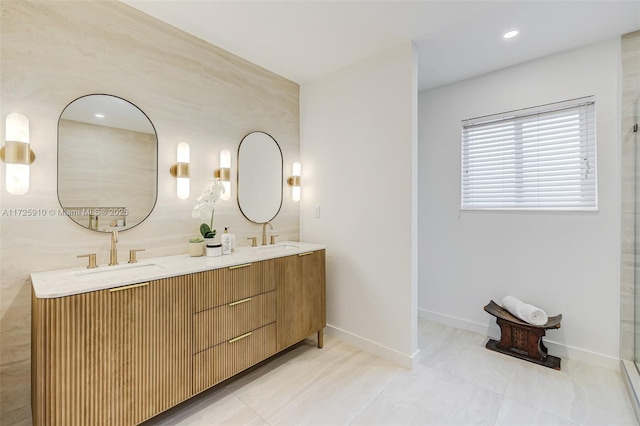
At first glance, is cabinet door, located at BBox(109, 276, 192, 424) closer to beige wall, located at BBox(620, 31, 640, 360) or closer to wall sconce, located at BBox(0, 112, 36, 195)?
wall sconce, located at BBox(0, 112, 36, 195)

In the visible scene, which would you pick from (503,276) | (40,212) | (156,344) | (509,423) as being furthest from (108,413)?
(503,276)

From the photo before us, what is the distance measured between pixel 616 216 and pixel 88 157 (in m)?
3.78

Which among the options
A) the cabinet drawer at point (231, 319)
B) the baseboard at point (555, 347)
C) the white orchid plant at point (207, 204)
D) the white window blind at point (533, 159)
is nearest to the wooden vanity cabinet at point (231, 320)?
the cabinet drawer at point (231, 319)

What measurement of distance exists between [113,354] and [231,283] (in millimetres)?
690

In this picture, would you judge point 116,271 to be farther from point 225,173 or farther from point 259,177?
point 259,177

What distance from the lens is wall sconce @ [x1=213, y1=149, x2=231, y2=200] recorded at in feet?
7.86

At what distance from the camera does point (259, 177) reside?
2.74m

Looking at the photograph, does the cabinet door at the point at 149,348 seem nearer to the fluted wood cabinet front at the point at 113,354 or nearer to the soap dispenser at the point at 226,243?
the fluted wood cabinet front at the point at 113,354

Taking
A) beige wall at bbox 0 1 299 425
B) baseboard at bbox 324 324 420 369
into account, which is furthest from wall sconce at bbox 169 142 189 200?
baseboard at bbox 324 324 420 369

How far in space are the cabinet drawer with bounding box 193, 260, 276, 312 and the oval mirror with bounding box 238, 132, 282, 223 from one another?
74cm

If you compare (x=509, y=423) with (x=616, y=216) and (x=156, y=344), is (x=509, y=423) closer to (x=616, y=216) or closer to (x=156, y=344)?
(x=616, y=216)

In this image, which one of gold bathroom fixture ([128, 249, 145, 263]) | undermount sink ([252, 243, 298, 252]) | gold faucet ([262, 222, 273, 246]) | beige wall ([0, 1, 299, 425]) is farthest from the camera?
gold faucet ([262, 222, 273, 246])

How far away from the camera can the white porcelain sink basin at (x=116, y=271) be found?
1550 mm

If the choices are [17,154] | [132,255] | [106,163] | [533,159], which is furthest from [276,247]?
[533,159]
